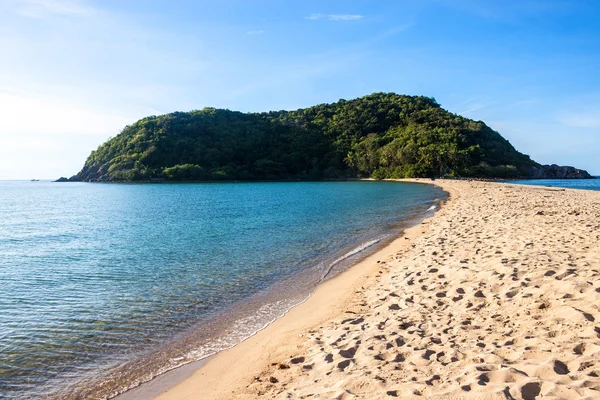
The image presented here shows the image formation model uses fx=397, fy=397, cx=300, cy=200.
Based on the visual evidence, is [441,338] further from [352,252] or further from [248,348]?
[352,252]

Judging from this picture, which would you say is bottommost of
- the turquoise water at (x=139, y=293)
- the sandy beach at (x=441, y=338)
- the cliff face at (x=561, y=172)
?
the turquoise water at (x=139, y=293)

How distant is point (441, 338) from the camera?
19.7 ft

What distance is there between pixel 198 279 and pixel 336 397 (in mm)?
8493

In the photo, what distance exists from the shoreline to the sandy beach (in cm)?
3

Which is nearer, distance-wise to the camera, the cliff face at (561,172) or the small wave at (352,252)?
the small wave at (352,252)

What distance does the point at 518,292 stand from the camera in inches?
296

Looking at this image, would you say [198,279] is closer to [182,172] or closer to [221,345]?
[221,345]

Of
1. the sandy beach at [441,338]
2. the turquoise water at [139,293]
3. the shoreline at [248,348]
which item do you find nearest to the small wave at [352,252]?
the turquoise water at [139,293]

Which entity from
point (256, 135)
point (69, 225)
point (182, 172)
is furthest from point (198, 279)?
point (256, 135)

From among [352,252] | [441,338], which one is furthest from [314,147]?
[441,338]

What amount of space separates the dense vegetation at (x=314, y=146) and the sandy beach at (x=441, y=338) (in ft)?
325

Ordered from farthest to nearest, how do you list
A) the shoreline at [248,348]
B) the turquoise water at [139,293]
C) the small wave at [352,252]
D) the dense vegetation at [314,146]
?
the dense vegetation at [314,146] → the small wave at [352,252] → the turquoise water at [139,293] → the shoreline at [248,348]

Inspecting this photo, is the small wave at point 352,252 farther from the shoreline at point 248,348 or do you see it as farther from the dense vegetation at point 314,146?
the dense vegetation at point 314,146

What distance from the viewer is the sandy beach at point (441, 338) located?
4504mm
